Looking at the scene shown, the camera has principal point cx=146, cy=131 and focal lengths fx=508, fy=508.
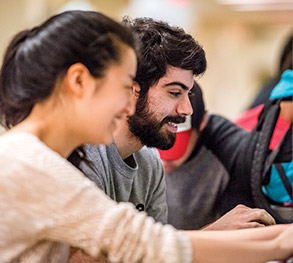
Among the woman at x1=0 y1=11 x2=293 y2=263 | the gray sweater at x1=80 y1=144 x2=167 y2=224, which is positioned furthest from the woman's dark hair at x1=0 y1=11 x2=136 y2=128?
the gray sweater at x1=80 y1=144 x2=167 y2=224

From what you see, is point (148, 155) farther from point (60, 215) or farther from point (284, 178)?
point (60, 215)

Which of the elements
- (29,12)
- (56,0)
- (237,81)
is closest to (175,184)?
(29,12)

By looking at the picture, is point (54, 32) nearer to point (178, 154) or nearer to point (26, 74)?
point (26, 74)

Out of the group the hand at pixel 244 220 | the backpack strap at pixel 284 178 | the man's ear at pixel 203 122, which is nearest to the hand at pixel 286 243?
the hand at pixel 244 220

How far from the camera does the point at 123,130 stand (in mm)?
1130

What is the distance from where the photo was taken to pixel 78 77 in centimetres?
72

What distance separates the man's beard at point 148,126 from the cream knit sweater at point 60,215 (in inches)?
17.0

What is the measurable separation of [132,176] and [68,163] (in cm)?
41

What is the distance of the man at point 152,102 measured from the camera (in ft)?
3.52

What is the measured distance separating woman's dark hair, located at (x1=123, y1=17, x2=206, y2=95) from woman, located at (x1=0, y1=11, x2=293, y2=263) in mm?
305

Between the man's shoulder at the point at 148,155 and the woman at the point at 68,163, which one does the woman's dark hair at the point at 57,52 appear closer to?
the woman at the point at 68,163

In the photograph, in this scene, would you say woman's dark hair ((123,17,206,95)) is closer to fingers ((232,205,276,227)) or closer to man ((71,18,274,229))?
man ((71,18,274,229))

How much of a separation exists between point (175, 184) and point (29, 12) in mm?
1669

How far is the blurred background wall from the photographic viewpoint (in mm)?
3488
